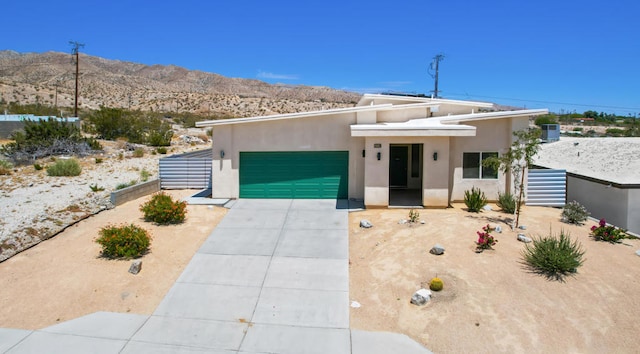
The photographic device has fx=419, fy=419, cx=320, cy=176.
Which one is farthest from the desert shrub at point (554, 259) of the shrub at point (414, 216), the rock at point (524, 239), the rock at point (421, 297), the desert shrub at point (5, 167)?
the desert shrub at point (5, 167)

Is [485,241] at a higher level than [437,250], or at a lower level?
higher

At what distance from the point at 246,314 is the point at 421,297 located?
3598mm

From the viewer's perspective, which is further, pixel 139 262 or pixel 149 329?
pixel 139 262

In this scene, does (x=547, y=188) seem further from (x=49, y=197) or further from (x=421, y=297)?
(x=49, y=197)

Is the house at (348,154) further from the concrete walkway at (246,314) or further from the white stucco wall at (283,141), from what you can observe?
the concrete walkway at (246,314)

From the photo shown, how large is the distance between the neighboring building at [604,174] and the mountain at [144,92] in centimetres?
5129

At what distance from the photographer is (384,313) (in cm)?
848

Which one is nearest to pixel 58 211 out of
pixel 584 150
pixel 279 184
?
pixel 279 184

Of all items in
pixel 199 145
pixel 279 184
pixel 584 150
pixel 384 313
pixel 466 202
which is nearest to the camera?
pixel 384 313

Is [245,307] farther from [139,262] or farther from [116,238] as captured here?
[116,238]

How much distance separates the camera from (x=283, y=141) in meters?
16.9

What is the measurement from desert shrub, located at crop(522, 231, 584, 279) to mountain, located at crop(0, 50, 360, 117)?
53332 millimetres

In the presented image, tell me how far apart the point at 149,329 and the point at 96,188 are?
11.6 m

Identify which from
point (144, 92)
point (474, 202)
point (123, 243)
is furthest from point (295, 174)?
point (144, 92)
